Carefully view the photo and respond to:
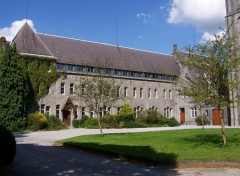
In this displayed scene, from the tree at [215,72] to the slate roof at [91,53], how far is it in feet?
55.3

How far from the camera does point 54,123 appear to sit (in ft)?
114

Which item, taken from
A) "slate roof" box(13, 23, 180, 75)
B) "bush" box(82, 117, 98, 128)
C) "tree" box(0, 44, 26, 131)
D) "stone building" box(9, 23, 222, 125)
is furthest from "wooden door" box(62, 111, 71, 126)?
"tree" box(0, 44, 26, 131)

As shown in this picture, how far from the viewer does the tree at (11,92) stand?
30734 millimetres

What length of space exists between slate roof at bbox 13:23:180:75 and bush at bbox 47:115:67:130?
7602 millimetres

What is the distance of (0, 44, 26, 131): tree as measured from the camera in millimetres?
30734

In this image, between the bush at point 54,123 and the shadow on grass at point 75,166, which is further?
the bush at point 54,123

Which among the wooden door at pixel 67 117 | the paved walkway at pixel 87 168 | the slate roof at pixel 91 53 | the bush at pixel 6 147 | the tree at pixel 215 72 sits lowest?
the paved walkway at pixel 87 168

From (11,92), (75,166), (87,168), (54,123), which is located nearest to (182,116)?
(54,123)

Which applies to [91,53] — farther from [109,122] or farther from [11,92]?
[11,92]

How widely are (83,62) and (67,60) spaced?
2.47 m

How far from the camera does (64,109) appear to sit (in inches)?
1528

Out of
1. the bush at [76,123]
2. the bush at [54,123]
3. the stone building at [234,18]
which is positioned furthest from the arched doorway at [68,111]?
the stone building at [234,18]

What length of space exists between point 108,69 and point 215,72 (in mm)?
27428

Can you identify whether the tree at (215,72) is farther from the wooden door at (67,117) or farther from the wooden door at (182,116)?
the wooden door at (182,116)
